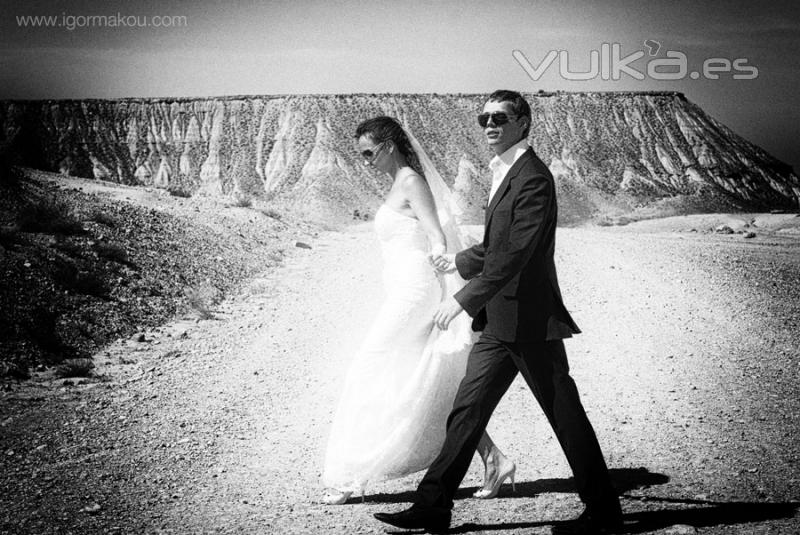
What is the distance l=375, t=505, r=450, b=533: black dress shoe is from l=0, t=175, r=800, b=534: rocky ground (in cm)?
27

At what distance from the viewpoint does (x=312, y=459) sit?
218 inches

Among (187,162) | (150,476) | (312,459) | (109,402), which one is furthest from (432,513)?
(187,162)

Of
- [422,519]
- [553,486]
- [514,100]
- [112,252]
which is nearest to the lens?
[422,519]

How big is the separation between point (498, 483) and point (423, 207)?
165 cm

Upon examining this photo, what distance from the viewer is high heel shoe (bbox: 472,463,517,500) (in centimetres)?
451

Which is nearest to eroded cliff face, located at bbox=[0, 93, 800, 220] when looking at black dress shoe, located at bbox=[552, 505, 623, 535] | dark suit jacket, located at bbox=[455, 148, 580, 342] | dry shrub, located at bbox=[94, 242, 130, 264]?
dry shrub, located at bbox=[94, 242, 130, 264]

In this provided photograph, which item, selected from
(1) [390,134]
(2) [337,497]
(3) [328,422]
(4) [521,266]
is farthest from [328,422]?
(4) [521,266]

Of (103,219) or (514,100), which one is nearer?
(514,100)

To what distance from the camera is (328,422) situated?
21.2 feet

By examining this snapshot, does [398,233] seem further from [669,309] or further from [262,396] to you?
[669,309]

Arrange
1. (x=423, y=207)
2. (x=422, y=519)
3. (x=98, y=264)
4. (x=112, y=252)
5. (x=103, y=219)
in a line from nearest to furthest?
(x=422, y=519) < (x=423, y=207) < (x=98, y=264) < (x=112, y=252) < (x=103, y=219)

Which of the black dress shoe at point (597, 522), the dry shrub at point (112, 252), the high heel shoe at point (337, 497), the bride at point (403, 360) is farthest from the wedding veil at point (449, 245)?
the dry shrub at point (112, 252)

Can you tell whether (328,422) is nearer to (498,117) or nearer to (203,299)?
(498,117)

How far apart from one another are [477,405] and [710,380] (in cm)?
417
